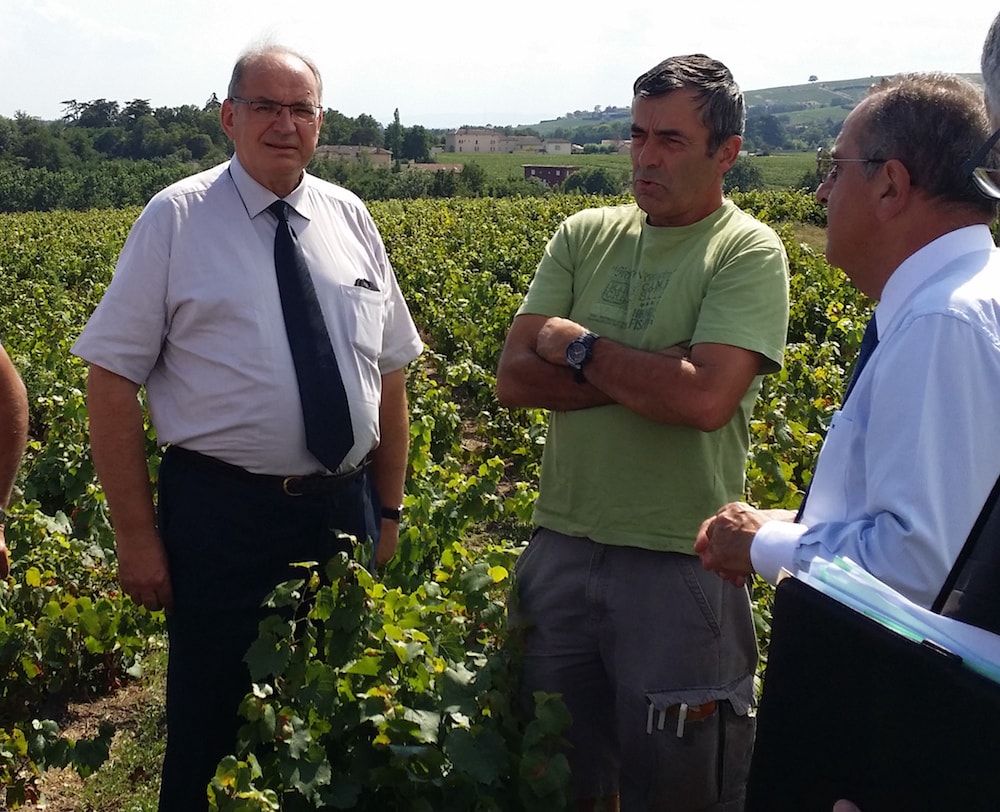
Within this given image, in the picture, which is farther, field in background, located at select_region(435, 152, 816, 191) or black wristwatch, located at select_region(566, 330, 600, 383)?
field in background, located at select_region(435, 152, 816, 191)

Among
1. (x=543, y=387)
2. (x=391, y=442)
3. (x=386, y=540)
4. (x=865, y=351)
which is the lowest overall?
(x=386, y=540)

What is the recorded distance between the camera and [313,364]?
2656mm

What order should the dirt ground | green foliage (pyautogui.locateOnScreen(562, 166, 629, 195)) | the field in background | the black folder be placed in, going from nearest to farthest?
the black folder, the dirt ground, green foliage (pyautogui.locateOnScreen(562, 166, 629, 195)), the field in background

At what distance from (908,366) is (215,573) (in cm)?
186

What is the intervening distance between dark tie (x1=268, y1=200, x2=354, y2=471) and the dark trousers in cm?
15

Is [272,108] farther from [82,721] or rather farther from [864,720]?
[82,721]

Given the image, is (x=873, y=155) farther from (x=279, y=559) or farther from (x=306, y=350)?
(x=279, y=559)

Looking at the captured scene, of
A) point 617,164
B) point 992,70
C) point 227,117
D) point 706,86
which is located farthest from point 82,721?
point 617,164

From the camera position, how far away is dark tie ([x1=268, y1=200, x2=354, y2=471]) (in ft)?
8.67

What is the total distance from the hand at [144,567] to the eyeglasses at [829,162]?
187 cm

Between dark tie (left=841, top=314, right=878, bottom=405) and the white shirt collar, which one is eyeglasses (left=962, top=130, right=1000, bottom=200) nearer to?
dark tie (left=841, top=314, right=878, bottom=405)

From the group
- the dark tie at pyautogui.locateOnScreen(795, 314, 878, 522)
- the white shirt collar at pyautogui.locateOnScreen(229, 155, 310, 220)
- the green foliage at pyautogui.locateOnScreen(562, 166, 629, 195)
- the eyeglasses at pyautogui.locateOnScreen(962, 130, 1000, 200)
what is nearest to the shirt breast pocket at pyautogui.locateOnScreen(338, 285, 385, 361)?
the white shirt collar at pyautogui.locateOnScreen(229, 155, 310, 220)

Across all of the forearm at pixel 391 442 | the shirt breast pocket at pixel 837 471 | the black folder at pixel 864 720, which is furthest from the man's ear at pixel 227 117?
the black folder at pixel 864 720

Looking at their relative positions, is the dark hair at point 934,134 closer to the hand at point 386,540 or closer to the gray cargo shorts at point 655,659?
the gray cargo shorts at point 655,659
